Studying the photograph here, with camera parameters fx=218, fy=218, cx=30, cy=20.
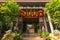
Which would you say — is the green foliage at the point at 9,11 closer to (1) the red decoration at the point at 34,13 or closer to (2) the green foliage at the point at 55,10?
(2) the green foliage at the point at 55,10

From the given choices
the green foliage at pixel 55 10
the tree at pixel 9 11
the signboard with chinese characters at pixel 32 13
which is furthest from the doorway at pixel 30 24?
the tree at pixel 9 11

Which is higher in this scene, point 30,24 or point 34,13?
point 34,13

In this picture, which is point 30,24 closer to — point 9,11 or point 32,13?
point 32,13

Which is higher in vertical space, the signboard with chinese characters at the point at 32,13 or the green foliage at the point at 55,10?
the green foliage at the point at 55,10

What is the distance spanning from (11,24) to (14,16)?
236 centimetres

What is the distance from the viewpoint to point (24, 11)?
94.5 feet

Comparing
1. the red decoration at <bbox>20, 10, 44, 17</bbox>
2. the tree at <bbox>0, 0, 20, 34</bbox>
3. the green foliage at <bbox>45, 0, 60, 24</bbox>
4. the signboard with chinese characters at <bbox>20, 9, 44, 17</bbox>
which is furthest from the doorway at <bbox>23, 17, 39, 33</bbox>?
the tree at <bbox>0, 0, 20, 34</bbox>

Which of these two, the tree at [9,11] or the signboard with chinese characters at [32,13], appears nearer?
the tree at [9,11]

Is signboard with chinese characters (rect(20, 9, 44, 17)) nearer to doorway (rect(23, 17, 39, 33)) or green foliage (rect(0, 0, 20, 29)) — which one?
doorway (rect(23, 17, 39, 33))

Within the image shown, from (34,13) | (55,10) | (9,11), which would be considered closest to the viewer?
(9,11)

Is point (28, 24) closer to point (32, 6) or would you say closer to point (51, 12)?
point (32, 6)

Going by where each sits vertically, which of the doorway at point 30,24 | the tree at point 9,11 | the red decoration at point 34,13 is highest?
the tree at point 9,11

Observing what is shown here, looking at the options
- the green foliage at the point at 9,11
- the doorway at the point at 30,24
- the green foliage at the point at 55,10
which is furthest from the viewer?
the doorway at the point at 30,24

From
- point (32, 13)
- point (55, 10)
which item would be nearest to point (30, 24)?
point (32, 13)
